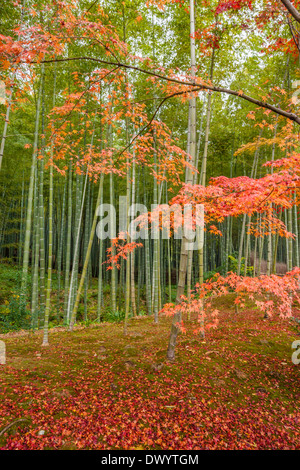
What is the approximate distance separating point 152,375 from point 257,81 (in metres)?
8.24

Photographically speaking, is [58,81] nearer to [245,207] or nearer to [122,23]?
[122,23]

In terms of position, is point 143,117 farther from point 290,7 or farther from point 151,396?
point 151,396

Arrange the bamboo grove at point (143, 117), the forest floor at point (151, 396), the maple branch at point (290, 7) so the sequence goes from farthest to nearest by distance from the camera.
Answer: the bamboo grove at point (143, 117), the forest floor at point (151, 396), the maple branch at point (290, 7)

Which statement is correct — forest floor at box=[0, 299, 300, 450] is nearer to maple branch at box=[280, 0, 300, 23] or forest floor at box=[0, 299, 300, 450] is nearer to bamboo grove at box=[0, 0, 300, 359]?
bamboo grove at box=[0, 0, 300, 359]

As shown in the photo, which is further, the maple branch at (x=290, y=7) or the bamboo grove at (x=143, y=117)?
the bamboo grove at (x=143, y=117)

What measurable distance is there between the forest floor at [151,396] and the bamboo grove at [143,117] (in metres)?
0.60

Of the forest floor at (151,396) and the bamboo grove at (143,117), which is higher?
the bamboo grove at (143,117)

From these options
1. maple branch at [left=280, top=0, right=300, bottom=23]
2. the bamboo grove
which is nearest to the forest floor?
the bamboo grove

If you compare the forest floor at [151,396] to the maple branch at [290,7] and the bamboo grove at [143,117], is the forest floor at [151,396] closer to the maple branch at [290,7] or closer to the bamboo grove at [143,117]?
the bamboo grove at [143,117]

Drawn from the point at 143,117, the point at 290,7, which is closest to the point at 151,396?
the point at 143,117

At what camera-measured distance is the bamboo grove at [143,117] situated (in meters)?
2.32

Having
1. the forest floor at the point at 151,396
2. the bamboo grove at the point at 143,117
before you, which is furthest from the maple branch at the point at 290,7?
the forest floor at the point at 151,396

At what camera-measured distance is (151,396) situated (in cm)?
250

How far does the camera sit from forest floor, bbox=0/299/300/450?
6.42 feet
